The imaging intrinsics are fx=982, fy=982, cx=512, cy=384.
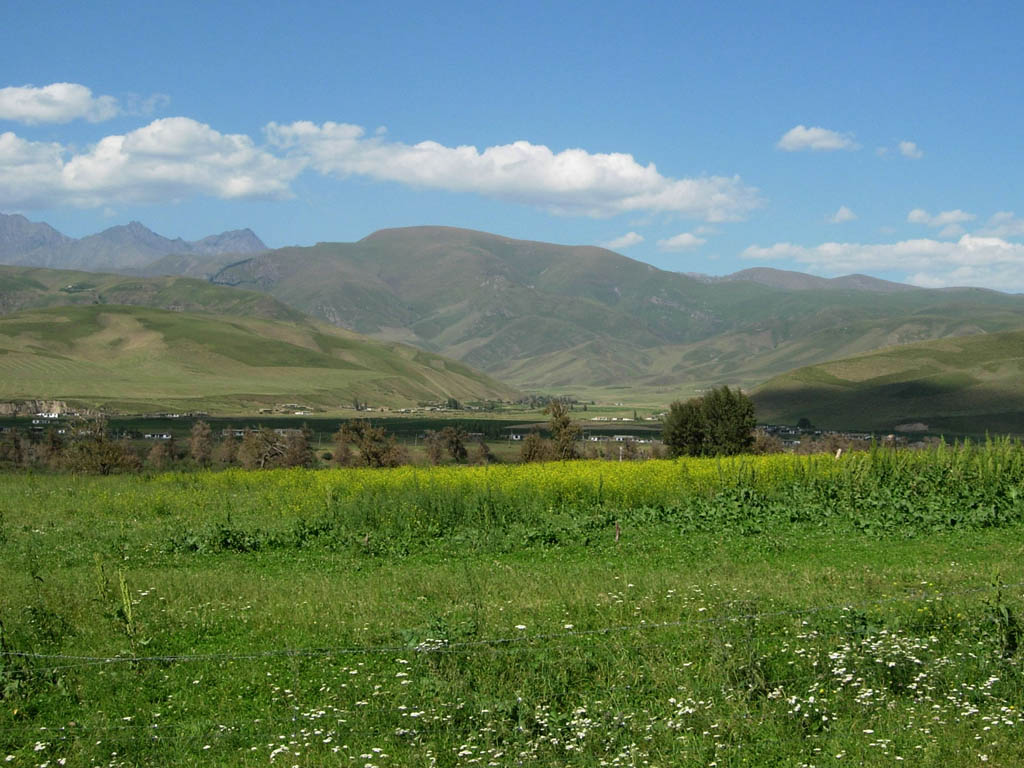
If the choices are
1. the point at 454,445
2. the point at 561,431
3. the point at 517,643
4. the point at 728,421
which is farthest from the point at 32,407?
the point at 517,643

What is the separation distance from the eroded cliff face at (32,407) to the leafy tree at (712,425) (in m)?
152

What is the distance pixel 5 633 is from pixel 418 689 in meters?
6.20

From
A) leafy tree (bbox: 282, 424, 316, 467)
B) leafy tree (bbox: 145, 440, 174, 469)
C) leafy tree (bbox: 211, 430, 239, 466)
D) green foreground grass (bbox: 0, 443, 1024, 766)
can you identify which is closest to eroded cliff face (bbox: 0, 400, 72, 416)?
leafy tree (bbox: 145, 440, 174, 469)

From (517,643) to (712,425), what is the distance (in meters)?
55.0

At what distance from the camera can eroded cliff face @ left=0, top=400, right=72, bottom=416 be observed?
187 m

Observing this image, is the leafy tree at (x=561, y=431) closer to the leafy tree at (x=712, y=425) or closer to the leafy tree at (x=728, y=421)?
the leafy tree at (x=712, y=425)

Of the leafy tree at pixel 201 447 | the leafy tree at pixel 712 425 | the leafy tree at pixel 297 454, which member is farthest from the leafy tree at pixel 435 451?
the leafy tree at pixel 712 425

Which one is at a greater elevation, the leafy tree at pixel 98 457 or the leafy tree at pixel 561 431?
the leafy tree at pixel 561 431

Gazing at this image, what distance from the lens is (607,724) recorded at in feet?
34.3

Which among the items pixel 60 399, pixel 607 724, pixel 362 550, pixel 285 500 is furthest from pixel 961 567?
pixel 60 399

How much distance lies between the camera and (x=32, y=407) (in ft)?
626

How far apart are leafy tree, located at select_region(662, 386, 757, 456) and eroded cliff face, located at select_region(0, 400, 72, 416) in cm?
15204

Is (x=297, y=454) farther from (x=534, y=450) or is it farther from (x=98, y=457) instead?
(x=98, y=457)

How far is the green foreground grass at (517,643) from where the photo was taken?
10.2 m
